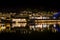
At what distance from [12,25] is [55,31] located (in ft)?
1.56

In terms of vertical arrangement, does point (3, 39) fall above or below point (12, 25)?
below

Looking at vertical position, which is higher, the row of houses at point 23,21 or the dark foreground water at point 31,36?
the row of houses at point 23,21

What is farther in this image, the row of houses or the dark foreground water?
the row of houses

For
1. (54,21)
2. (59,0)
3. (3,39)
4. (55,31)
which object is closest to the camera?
(3,39)

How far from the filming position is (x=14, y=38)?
4.04 ft

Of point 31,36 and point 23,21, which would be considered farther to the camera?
point 23,21

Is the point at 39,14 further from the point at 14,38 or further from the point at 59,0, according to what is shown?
the point at 14,38

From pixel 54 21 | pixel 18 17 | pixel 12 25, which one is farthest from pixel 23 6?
pixel 54 21

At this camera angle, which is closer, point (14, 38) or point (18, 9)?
point (14, 38)

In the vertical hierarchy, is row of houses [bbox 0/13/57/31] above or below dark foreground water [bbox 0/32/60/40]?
above

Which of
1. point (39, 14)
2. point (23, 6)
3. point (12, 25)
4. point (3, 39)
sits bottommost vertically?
point (3, 39)

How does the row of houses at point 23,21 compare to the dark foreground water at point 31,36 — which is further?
the row of houses at point 23,21

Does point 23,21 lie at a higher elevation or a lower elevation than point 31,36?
higher

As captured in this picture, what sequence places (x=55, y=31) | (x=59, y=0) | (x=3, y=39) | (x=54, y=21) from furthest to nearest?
1. (x=59, y=0)
2. (x=54, y=21)
3. (x=55, y=31)
4. (x=3, y=39)
